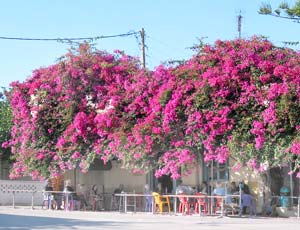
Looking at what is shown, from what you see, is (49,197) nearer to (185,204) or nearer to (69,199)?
(69,199)

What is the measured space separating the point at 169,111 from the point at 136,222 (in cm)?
374

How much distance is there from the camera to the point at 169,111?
20.0m

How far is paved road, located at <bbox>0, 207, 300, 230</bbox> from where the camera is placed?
17.5 m

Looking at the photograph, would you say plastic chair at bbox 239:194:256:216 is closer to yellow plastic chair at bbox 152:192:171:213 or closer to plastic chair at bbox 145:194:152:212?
yellow plastic chair at bbox 152:192:171:213

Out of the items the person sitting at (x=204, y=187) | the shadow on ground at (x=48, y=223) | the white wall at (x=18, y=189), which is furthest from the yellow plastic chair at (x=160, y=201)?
the white wall at (x=18, y=189)

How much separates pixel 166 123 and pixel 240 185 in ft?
12.1

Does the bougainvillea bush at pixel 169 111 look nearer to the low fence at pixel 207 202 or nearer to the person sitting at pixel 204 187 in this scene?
the low fence at pixel 207 202

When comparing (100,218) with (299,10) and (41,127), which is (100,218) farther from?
(299,10)

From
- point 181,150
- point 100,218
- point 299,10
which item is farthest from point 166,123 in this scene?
point 299,10

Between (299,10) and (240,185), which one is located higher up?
(299,10)

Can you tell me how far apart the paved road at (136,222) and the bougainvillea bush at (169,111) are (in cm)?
169

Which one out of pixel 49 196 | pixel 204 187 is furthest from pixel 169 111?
pixel 49 196

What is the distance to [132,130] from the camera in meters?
21.0

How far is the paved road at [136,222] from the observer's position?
17516 mm
